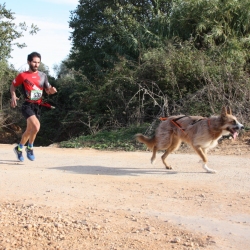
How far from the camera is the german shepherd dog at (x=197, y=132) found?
768 centimetres

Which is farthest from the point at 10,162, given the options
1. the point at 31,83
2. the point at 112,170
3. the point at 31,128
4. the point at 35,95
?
the point at 112,170

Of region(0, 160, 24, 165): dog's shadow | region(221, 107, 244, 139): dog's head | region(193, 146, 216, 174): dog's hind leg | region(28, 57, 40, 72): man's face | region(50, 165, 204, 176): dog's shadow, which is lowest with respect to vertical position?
region(0, 160, 24, 165): dog's shadow

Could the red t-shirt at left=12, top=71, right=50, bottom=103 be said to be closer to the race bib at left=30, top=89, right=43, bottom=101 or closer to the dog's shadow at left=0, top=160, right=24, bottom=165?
the race bib at left=30, top=89, right=43, bottom=101

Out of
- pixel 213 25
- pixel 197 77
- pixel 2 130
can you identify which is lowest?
pixel 2 130

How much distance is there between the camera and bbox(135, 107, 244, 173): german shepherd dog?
768 centimetres

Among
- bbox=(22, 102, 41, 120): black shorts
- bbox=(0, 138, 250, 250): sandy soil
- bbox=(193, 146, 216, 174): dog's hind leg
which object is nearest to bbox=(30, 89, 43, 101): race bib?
bbox=(22, 102, 41, 120): black shorts

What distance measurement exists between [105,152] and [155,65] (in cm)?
564

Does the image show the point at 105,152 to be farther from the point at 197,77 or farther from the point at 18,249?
the point at 18,249

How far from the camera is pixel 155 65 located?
15.4 metres

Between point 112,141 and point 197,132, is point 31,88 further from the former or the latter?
point 112,141

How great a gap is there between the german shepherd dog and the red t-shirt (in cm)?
274

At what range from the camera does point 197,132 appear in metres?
7.90

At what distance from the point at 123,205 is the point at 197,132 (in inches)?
122

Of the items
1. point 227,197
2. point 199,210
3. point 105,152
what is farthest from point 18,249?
point 105,152
